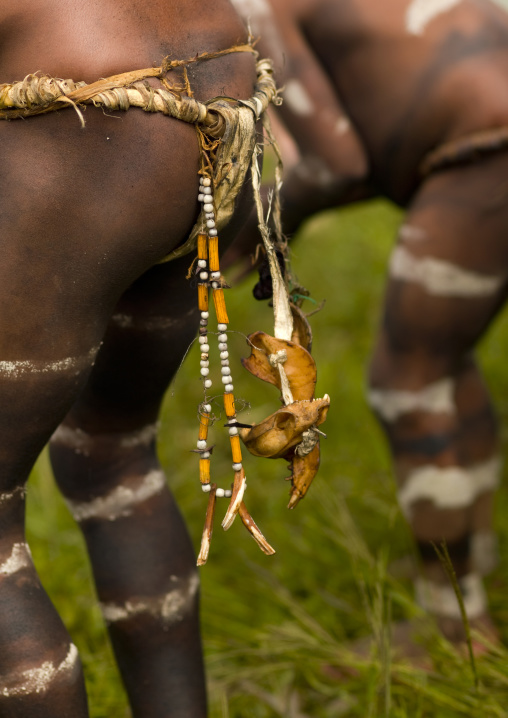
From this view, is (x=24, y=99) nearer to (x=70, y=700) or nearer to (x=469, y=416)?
(x=70, y=700)

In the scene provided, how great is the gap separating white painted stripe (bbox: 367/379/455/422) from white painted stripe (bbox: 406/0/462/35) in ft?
2.57

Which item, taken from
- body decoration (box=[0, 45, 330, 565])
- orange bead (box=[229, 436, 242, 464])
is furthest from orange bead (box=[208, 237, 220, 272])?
orange bead (box=[229, 436, 242, 464])

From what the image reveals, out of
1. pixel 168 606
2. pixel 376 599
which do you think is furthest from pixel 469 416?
pixel 168 606

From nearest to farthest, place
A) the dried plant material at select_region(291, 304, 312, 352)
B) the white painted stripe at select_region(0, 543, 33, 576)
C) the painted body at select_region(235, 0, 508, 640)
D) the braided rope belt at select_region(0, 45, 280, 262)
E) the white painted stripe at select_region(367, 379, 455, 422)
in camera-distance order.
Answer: the braided rope belt at select_region(0, 45, 280, 262), the white painted stripe at select_region(0, 543, 33, 576), the dried plant material at select_region(291, 304, 312, 352), the painted body at select_region(235, 0, 508, 640), the white painted stripe at select_region(367, 379, 455, 422)

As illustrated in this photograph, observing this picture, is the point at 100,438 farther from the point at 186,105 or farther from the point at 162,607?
the point at 186,105

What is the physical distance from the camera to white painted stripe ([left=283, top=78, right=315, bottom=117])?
6.23 feet

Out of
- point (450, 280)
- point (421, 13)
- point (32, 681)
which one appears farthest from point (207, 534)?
point (421, 13)

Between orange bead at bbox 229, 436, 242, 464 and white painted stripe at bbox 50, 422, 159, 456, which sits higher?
orange bead at bbox 229, 436, 242, 464

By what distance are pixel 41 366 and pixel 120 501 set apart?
37 centimetres

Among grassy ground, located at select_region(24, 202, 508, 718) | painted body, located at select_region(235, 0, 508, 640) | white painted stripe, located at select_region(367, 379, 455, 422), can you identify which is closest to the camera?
grassy ground, located at select_region(24, 202, 508, 718)

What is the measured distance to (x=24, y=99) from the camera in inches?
34.7

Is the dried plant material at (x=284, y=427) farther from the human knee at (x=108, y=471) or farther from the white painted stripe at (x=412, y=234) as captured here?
the white painted stripe at (x=412, y=234)

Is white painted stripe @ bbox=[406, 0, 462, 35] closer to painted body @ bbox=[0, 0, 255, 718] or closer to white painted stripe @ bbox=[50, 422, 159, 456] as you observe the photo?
painted body @ bbox=[0, 0, 255, 718]

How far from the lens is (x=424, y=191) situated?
6.07 feet
